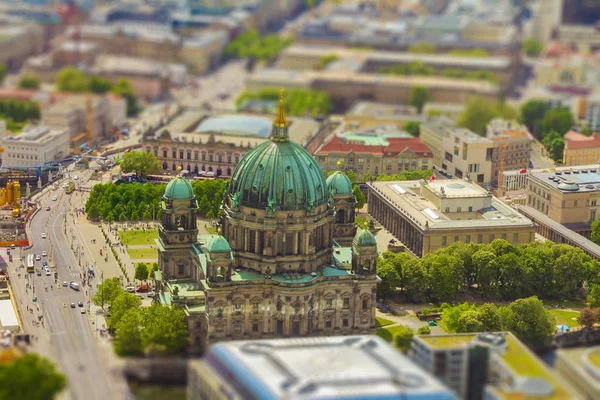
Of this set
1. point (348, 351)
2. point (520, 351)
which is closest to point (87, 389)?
point (348, 351)

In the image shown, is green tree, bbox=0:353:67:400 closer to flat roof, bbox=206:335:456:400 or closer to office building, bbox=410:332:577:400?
flat roof, bbox=206:335:456:400

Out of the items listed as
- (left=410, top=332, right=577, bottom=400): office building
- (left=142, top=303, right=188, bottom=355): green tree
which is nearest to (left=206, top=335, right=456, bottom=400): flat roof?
(left=410, top=332, right=577, bottom=400): office building

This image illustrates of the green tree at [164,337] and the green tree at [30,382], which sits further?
the green tree at [164,337]

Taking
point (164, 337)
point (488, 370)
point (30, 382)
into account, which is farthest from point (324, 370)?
point (164, 337)

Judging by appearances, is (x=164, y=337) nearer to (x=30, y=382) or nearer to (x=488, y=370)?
(x=30, y=382)

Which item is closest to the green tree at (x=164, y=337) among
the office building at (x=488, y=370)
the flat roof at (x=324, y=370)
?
the flat roof at (x=324, y=370)

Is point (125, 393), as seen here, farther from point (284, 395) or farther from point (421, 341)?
point (421, 341)

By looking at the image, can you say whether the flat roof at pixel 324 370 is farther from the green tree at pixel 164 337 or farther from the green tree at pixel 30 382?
the green tree at pixel 30 382
